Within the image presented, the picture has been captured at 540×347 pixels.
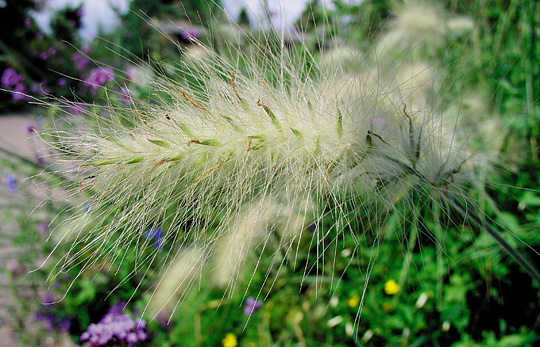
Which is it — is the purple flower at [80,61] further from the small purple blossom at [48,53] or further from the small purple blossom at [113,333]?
the small purple blossom at [113,333]

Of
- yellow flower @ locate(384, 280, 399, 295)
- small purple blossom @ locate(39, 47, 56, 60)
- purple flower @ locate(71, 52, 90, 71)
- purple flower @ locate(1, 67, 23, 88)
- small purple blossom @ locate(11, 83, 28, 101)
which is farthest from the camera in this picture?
small purple blossom @ locate(39, 47, 56, 60)

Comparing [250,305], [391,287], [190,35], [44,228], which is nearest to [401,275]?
[391,287]

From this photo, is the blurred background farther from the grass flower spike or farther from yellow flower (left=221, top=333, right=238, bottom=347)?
the grass flower spike

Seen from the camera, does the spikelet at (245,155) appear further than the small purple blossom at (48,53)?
No

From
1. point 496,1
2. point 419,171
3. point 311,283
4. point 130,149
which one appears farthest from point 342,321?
point 496,1

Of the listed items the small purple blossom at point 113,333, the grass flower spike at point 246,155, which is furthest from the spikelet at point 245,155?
the small purple blossom at point 113,333

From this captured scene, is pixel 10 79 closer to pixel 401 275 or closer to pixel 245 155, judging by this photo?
pixel 245 155

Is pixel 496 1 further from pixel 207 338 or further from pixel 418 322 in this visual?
pixel 207 338

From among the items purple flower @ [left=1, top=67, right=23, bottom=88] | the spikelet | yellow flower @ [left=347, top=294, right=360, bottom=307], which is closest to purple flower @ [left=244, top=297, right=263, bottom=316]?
yellow flower @ [left=347, top=294, right=360, bottom=307]

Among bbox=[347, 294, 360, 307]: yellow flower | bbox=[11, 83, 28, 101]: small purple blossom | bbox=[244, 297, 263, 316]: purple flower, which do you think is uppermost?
bbox=[11, 83, 28, 101]: small purple blossom
